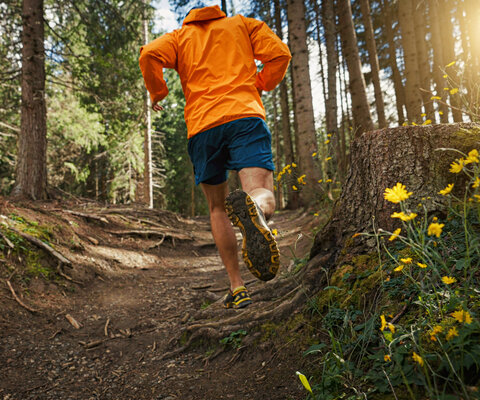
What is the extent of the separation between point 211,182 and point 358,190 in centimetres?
116

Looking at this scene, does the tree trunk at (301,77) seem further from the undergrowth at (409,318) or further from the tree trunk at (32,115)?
the undergrowth at (409,318)

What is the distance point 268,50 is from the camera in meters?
2.68

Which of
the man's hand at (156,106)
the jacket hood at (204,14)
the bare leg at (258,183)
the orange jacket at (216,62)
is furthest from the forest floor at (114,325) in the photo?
the jacket hood at (204,14)

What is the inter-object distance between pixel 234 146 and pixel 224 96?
1.23ft

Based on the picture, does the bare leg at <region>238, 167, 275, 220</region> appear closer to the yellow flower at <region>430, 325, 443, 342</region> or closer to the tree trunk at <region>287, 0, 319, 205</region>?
the yellow flower at <region>430, 325, 443, 342</region>

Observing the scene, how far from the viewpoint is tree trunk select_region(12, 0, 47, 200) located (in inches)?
253

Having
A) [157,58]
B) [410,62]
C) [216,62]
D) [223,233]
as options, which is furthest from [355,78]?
[223,233]

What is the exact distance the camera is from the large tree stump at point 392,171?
222 centimetres

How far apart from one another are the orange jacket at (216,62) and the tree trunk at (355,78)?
180 inches

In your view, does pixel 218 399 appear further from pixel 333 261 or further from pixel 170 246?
pixel 170 246

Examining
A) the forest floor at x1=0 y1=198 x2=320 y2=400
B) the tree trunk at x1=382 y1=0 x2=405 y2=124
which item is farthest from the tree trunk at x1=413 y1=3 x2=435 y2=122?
the forest floor at x1=0 y1=198 x2=320 y2=400

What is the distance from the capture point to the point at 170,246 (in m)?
7.43

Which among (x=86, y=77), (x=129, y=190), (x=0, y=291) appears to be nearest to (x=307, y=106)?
(x=86, y=77)

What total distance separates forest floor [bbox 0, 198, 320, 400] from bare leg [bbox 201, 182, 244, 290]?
1.13 ft
